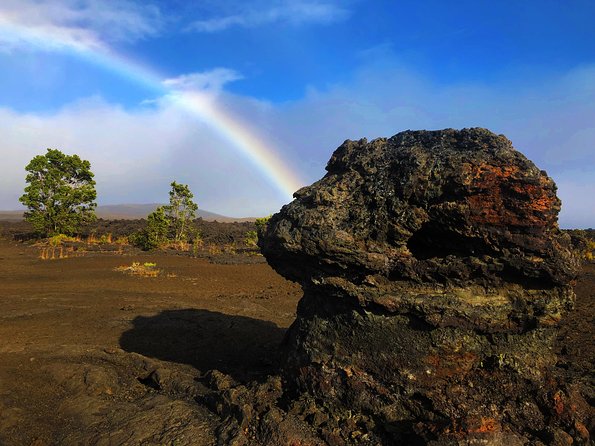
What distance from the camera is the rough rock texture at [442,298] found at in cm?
444

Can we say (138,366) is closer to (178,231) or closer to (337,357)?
(337,357)

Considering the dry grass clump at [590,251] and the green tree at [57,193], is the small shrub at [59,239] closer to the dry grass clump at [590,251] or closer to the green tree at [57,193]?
the green tree at [57,193]

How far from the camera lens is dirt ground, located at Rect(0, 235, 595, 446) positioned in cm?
476

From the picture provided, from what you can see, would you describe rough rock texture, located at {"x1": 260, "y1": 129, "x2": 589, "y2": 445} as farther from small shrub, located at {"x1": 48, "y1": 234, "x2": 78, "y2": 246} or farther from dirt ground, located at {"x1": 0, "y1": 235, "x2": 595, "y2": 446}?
small shrub, located at {"x1": 48, "y1": 234, "x2": 78, "y2": 246}

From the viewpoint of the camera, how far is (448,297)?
4.64m

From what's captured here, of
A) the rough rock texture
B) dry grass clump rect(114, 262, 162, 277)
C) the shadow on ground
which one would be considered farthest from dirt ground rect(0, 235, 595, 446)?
the rough rock texture

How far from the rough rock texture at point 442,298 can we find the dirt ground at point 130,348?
1.78 m

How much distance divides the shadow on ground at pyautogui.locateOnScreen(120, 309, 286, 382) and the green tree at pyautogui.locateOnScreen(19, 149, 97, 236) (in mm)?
26538

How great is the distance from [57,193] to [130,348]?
2913 centimetres

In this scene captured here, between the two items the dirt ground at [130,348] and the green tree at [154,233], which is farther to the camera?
the green tree at [154,233]

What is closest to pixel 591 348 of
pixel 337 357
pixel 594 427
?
pixel 594 427

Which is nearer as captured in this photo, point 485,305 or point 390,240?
point 485,305

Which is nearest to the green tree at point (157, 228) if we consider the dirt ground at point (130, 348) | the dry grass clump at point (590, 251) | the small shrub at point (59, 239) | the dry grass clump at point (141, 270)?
the small shrub at point (59, 239)

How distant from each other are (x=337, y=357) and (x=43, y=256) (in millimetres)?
23887
